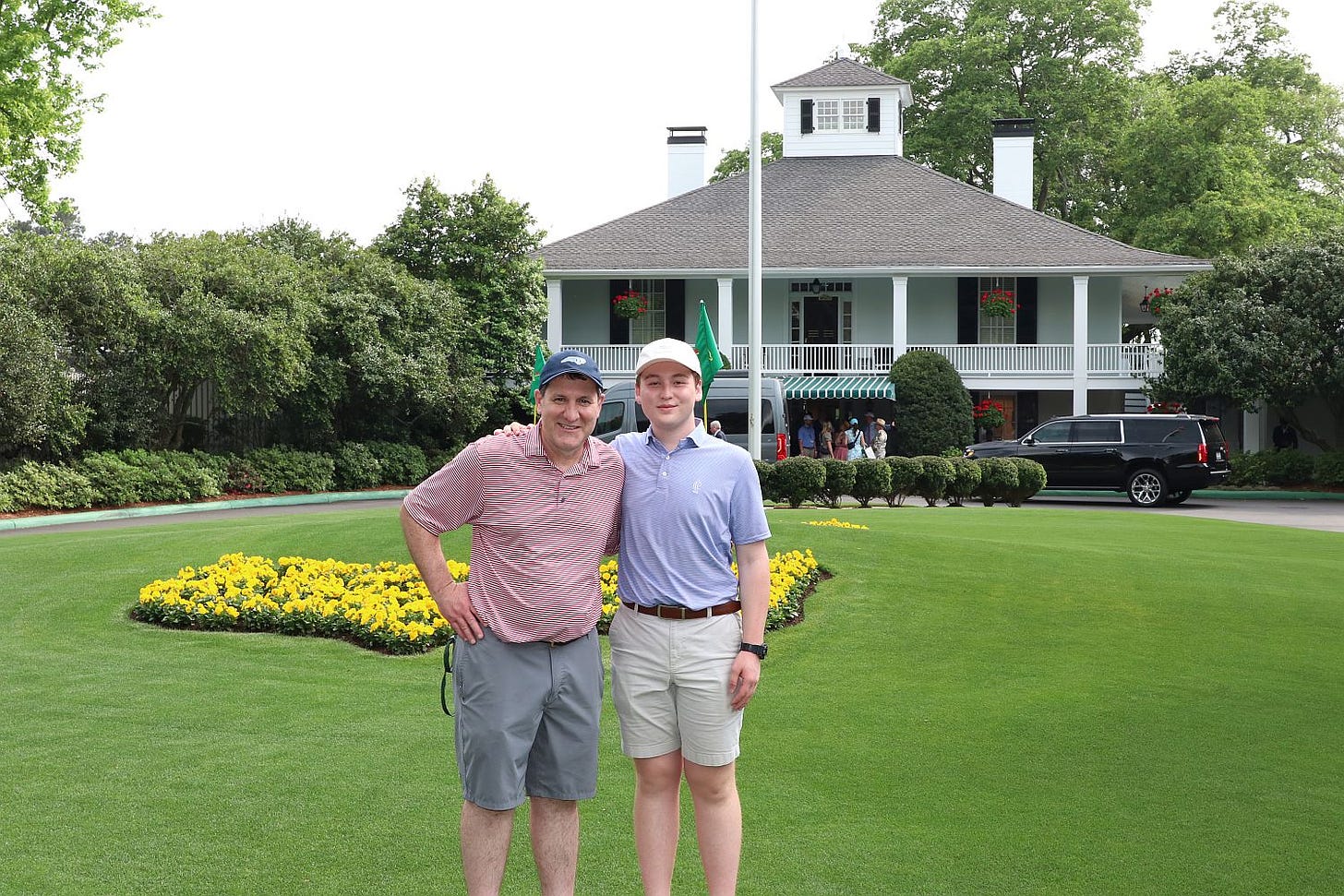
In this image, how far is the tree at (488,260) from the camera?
31469 millimetres

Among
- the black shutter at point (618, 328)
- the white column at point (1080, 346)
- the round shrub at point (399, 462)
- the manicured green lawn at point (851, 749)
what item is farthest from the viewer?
the black shutter at point (618, 328)

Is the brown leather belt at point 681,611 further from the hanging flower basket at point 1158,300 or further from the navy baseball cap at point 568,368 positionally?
the hanging flower basket at point 1158,300

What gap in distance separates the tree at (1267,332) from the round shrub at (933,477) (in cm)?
1182

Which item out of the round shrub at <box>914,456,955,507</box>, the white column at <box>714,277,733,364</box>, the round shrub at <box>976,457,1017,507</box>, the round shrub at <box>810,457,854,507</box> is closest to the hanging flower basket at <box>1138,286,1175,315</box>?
the white column at <box>714,277,733,364</box>

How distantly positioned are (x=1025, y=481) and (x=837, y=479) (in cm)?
430

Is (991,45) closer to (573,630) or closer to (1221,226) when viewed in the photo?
(1221,226)

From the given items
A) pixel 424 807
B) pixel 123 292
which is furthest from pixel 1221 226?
pixel 424 807

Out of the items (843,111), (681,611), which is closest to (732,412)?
(843,111)

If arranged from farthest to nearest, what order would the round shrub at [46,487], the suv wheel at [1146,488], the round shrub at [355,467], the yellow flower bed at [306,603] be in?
1. the round shrub at [355,467]
2. the suv wheel at [1146,488]
3. the round shrub at [46,487]
4. the yellow flower bed at [306,603]

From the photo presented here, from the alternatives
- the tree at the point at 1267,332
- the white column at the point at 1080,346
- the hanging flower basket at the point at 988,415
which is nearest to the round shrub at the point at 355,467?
the hanging flower basket at the point at 988,415

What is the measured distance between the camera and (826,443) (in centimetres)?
2878

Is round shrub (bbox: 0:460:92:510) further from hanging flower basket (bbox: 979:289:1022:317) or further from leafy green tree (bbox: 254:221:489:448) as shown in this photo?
hanging flower basket (bbox: 979:289:1022:317)

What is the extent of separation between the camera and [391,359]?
2750 cm

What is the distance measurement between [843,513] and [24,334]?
14.3 metres
